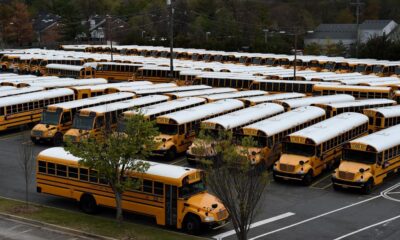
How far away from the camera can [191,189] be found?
71.6ft

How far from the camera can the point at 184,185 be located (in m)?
21.6

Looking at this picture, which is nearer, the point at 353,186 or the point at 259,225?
the point at 259,225

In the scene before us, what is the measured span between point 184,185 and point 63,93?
78.2ft

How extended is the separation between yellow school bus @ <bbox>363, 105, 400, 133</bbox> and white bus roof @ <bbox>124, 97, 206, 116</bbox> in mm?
10633

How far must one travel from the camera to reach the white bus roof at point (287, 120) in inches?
1194

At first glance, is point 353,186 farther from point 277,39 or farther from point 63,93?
point 277,39

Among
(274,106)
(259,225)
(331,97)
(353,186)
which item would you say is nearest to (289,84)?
(331,97)

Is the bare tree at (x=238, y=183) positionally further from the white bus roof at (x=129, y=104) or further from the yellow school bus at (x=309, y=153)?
the white bus roof at (x=129, y=104)

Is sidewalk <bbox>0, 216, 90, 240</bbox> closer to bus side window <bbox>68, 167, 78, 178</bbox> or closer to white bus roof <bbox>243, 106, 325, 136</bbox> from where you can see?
bus side window <bbox>68, 167, 78, 178</bbox>

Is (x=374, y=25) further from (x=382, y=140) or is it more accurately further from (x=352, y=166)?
(x=352, y=166)

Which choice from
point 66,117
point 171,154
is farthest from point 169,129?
point 66,117

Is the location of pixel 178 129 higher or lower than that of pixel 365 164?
higher

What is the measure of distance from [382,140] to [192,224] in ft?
37.7

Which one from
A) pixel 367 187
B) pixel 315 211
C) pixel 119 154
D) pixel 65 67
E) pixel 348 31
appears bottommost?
pixel 315 211
